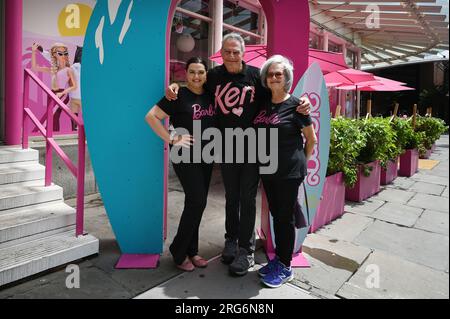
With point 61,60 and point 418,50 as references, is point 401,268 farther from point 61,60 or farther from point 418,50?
point 418,50

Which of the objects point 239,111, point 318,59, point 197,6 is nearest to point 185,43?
point 197,6

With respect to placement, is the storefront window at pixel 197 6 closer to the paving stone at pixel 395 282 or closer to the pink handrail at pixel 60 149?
the pink handrail at pixel 60 149

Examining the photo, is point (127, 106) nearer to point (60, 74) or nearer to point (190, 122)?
point (190, 122)

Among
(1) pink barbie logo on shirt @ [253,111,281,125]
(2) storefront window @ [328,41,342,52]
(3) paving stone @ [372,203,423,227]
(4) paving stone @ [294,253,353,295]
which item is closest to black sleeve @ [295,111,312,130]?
(1) pink barbie logo on shirt @ [253,111,281,125]

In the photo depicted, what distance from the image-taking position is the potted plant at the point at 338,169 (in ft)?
Result: 14.2

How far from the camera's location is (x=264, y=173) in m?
2.66

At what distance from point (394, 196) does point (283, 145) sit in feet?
14.1

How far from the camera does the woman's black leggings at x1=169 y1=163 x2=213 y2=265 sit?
2.71 m

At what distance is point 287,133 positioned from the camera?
256 centimetres

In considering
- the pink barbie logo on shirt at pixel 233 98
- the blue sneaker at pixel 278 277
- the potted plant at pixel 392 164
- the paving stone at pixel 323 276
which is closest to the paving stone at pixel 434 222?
the potted plant at pixel 392 164

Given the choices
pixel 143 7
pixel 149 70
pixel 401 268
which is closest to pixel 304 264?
pixel 401 268

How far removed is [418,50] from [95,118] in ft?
62.3

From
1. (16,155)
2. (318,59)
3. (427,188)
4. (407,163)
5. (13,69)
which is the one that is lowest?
(427,188)

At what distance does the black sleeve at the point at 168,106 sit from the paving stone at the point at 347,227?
7.88 ft
